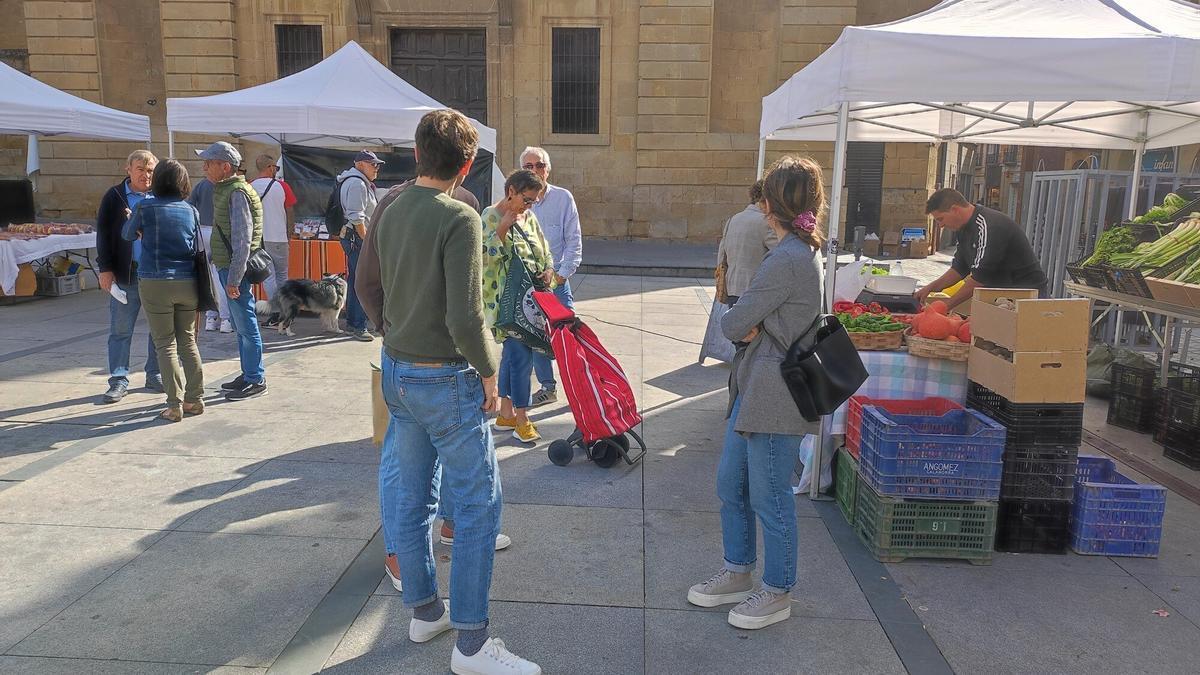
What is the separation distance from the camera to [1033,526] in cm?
404

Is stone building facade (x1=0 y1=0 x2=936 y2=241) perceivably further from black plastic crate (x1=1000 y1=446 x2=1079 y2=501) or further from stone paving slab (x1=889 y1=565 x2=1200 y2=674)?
stone paving slab (x1=889 y1=565 x2=1200 y2=674)

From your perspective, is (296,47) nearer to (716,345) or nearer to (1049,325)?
(716,345)

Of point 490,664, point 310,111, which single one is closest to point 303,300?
point 310,111

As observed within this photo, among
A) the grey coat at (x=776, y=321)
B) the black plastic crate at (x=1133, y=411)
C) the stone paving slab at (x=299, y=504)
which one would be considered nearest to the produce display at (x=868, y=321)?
the grey coat at (x=776, y=321)

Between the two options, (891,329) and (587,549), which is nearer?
(587,549)

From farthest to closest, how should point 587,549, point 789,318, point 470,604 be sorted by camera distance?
point 587,549 < point 789,318 < point 470,604

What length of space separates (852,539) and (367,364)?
5.04 metres

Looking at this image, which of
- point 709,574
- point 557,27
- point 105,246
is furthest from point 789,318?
point 557,27

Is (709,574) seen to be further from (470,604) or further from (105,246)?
(105,246)

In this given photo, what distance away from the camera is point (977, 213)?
5746mm

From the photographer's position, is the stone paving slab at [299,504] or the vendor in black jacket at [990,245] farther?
the vendor in black jacket at [990,245]

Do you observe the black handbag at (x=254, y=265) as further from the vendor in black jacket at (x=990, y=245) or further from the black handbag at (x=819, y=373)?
the vendor in black jacket at (x=990, y=245)

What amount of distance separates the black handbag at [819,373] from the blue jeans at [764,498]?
18cm

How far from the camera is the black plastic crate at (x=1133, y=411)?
6.05 m
